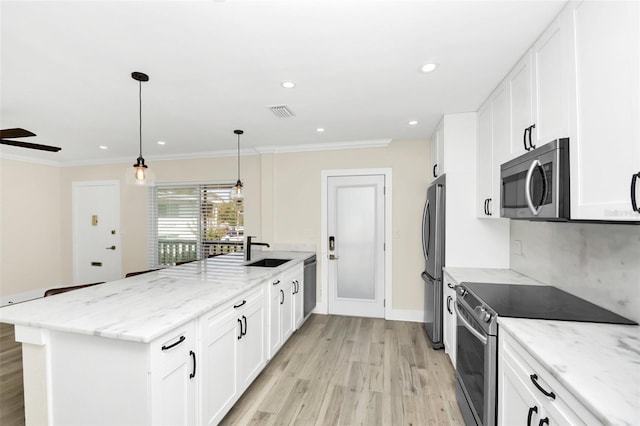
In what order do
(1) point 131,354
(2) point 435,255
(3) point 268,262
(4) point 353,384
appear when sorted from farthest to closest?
1. (3) point 268,262
2. (2) point 435,255
3. (4) point 353,384
4. (1) point 131,354

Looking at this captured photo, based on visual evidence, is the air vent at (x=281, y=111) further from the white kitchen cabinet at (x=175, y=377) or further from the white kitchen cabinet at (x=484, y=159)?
the white kitchen cabinet at (x=175, y=377)

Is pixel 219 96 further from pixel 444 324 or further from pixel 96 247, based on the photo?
pixel 96 247

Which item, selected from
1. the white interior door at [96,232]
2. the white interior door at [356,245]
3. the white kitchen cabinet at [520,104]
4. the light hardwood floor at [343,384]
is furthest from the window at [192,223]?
the white kitchen cabinet at [520,104]

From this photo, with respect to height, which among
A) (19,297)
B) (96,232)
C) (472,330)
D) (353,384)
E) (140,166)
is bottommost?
(353,384)

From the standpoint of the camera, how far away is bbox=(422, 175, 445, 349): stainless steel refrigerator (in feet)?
9.48

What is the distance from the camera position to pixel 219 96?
245 centimetres

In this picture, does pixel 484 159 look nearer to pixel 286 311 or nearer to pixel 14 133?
pixel 286 311

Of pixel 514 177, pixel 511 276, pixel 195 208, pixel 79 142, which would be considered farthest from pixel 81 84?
pixel 511 276

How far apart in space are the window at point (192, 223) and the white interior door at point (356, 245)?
1.66m

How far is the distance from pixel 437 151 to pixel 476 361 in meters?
2.26

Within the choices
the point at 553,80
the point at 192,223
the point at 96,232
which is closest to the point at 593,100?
the point at 553,80

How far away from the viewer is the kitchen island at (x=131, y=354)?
1362 mm

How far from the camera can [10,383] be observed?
2393 mm

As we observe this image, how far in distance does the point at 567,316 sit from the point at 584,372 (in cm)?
64
